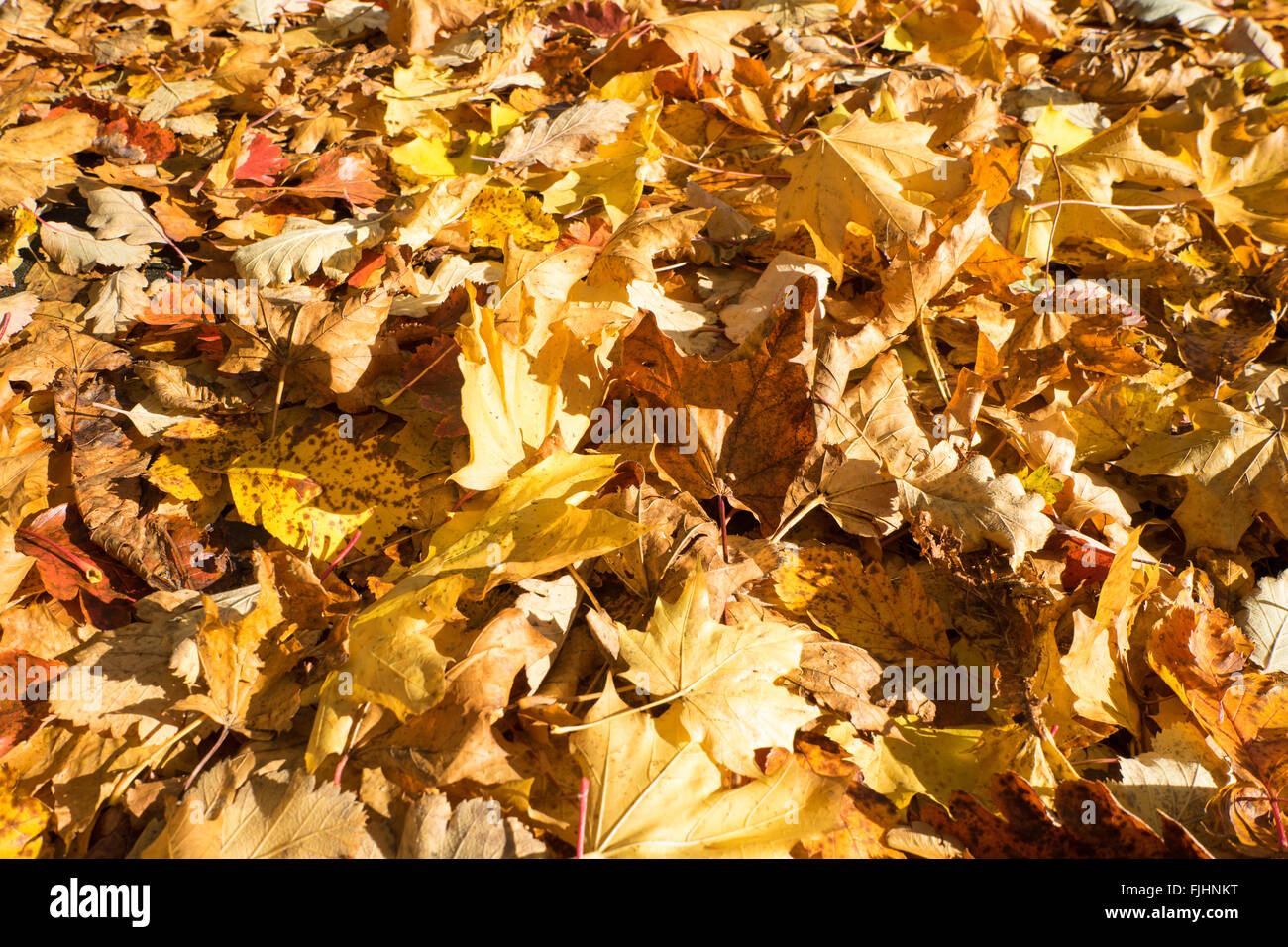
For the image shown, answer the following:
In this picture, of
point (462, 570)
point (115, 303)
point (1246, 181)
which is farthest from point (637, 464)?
point (1246, 181)

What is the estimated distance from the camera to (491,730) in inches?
44.4

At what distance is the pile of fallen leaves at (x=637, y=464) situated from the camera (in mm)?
1133

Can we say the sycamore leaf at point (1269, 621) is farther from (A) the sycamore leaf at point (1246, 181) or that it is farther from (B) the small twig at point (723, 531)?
(A) the sycamore leaf at point (1246, 181)

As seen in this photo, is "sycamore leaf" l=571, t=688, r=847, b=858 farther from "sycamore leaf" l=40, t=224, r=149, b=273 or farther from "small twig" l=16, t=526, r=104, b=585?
"sycamore leaf" l=40, t=224, r=149, b=273

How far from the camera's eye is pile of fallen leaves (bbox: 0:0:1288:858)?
3.72 ft

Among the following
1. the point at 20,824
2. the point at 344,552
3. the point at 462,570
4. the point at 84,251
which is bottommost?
the point at 20,824

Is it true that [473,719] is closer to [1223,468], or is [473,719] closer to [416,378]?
[416,378]

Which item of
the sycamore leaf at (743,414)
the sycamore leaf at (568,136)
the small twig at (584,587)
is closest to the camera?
the small twig at (584,587)

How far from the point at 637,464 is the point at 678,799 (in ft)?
1.89

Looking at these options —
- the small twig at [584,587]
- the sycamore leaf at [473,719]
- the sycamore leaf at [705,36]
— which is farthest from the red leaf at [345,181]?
the sycamore leaf at [473,719]

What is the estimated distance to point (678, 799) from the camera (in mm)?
1099

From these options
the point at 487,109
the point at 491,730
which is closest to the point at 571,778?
the point at 491,730

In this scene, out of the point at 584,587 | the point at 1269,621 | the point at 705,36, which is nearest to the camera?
the point at 584,587
